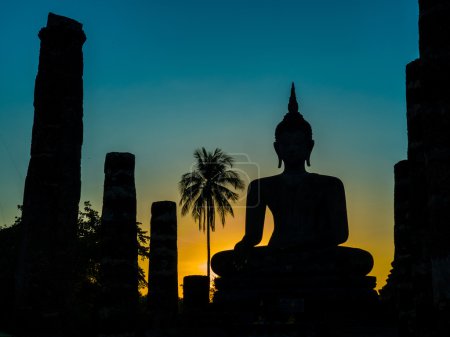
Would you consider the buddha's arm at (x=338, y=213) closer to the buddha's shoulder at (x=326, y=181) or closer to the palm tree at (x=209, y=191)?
the buddha's shoulder at (x=326, y=181)

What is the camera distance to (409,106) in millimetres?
10734

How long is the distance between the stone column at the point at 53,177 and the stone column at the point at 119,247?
1.41 metres

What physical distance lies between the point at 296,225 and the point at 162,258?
14.2 feet

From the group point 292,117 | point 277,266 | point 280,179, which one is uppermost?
point 292,117

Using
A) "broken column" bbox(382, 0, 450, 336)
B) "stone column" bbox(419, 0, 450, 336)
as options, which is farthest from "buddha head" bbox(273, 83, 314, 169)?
"stone column" bbox(419, 0, 450, 336)

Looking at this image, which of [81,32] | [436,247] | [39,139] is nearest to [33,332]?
[39,139]

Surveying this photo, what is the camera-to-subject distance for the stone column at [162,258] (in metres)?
17.8

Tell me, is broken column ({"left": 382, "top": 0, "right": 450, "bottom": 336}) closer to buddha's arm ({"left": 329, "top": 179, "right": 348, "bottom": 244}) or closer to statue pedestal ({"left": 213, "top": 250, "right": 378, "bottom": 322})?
statue pedestal ({"left": 213, "top": 250, "right": 378, "bottom": 322})

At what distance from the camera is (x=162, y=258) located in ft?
58.2

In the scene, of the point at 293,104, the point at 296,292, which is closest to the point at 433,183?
the point at 296,292

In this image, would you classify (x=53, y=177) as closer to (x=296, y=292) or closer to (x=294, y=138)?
(x=294, y=138)

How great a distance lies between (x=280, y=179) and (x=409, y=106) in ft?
16.7

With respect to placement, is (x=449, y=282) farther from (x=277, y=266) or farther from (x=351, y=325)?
(x=277, y=266)

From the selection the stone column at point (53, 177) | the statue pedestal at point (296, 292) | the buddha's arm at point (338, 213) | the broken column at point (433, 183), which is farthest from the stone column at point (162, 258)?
the broken column at point (433, 183)
